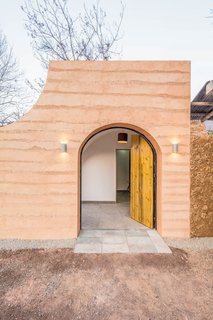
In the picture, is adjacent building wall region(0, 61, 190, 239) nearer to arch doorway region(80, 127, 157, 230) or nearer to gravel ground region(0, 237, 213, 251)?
gravel ground region(0, 237, 213, 251)

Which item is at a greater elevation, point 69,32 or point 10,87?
point 69,32

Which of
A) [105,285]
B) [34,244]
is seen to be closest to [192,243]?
[105,285]

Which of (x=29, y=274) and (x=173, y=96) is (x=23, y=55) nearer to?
(x=173, y=96)

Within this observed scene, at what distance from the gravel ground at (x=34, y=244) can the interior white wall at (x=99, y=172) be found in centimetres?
379

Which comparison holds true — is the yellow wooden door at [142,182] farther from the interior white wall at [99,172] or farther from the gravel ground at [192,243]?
the interior white wall at [99,172]

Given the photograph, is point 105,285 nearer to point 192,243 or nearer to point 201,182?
point 192,243

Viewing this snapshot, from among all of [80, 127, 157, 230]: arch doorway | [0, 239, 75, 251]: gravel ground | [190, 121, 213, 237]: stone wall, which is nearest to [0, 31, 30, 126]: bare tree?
[80, 127, 157, 230]: arch doorway

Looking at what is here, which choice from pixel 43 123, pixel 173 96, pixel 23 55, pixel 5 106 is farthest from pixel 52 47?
pixel 173 96

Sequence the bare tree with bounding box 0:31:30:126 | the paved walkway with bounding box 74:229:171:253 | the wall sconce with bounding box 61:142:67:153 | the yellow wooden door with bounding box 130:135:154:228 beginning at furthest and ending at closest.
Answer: the bare tree with bounding box 0:31:30:126 < the yellow wooden door with bounding box 130:135:154:228 < the wall sconce with bounding box 61:142:67:153 < the paved walkway with bounding box 74:229:171:253

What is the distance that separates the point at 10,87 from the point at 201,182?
39.2 feet

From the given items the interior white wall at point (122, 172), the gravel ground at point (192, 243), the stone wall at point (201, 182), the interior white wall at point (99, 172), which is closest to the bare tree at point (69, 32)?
the interior white wall at point (99, 172)

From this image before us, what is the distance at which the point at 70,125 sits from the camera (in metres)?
4.41

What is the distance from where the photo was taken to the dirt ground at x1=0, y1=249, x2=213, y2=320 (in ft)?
7.73

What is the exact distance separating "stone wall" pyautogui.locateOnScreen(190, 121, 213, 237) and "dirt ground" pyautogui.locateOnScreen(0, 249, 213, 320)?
2.76ft
